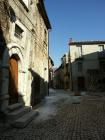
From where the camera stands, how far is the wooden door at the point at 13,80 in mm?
7235

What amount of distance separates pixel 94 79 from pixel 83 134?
23.3m

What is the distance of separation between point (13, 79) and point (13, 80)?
39 millimetres

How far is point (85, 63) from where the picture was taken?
29.4m

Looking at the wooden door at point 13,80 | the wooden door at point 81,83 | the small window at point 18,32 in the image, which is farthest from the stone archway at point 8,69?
the wooden door at point 81,83

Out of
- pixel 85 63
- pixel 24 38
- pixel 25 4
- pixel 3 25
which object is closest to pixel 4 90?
pixel 3 25

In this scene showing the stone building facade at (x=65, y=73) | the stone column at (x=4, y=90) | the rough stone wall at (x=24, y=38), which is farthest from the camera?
the stone building facade at (x=65, y=73)

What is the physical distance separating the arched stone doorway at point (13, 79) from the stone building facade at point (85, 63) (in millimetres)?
21139

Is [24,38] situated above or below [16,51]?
above

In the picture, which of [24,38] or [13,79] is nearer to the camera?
[13,79]

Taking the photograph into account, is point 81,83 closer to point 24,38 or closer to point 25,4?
point 24,38

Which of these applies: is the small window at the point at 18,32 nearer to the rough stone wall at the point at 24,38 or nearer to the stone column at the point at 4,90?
the rough stone wall at the point at 24,38

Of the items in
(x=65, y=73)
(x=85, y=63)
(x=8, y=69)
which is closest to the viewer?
(x=8, y=69)

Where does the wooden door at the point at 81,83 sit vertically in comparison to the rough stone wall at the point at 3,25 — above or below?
below

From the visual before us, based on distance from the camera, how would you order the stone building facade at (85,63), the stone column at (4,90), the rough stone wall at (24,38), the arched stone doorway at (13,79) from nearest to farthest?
the stone column at (4,90)
the rough stone wall at (24,38)
the arched stone doorway at (13,79)
the stone building facade at (85,63)
